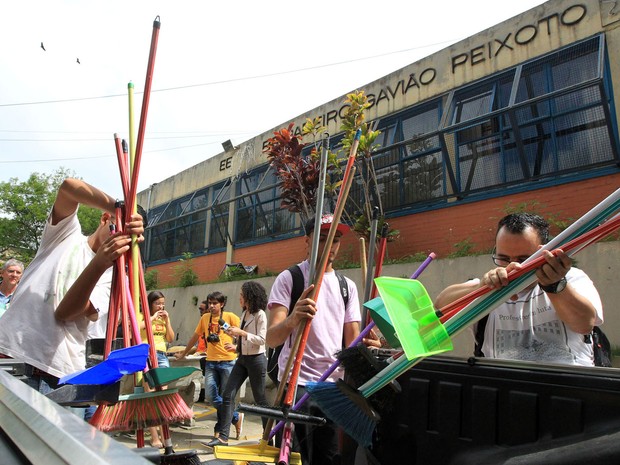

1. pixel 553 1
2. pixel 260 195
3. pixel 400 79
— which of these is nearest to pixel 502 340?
pixel 553 1

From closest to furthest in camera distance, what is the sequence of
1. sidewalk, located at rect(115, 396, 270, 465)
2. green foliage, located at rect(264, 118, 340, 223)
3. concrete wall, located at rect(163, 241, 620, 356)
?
sidewalk, located at rect(115, 396, 270, 465)
concrete wall, located at rect(163, 241, 620, 356)
green foliage, located at rect(264, 118, 340, 223)

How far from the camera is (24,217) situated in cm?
2195

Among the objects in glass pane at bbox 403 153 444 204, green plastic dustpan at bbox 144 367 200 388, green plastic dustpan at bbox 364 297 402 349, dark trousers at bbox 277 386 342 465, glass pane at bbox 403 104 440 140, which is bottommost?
dark trousers at bbox 277 386 342 465

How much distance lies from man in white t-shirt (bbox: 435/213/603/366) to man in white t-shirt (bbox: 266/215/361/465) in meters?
0.78

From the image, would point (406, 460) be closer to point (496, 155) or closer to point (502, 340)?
point (502, 340)

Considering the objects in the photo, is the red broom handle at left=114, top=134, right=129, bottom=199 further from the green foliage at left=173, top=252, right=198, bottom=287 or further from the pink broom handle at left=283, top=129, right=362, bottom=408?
the green foliage at left=173, top=252, right=198, bottom=287

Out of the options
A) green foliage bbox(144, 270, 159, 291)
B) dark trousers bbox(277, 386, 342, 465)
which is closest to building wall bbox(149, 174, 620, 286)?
dark trousers bbox(277, 386, 342, 465)

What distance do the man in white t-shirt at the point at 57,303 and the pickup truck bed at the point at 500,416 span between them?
133 cm

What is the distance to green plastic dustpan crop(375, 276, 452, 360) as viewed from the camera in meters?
1.31

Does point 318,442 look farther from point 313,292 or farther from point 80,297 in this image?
point 80,297

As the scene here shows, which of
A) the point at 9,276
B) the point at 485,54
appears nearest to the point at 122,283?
the point at 9,276

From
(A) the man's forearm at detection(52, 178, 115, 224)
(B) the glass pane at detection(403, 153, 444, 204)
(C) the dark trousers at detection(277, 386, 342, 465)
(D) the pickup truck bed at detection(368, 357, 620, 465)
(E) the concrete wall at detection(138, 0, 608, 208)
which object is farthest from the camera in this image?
(B) the glass pane at detection(403, 153, 444, 204)

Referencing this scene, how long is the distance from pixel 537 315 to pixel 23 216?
24656 mm

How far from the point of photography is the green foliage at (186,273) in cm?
1229
